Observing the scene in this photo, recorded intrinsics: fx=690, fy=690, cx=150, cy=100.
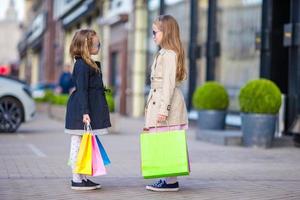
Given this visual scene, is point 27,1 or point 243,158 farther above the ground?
point 27,1

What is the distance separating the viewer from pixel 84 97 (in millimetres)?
7090

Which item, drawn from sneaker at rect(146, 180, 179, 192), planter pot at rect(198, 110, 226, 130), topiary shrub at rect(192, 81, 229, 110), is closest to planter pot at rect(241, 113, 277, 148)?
topiary shrub at rect(192, 81, 229, 110)

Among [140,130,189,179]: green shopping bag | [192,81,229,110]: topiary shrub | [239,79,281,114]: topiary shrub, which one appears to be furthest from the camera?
[192,81,229,110]: topiary shrub

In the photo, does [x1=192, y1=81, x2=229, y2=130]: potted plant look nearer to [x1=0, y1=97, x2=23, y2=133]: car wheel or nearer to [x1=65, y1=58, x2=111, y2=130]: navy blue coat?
[x1=0, y1=97, x2=23, y2=133]: car wheel

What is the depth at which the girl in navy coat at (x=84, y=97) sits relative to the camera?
23.4ft

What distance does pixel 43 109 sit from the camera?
89.0 feet

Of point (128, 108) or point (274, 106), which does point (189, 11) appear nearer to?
point (128, 108)

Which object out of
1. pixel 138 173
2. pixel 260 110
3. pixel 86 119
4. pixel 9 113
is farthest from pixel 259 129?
pixel 9 113

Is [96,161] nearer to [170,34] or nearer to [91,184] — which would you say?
[91,184]

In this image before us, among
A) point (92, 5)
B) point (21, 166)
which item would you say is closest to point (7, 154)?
point (21, 166)

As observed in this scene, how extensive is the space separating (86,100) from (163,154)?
97 cm

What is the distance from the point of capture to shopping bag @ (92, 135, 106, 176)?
708 cm

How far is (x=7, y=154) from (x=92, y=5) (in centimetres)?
2267

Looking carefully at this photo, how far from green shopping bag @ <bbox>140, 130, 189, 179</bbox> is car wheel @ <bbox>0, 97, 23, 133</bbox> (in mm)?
9250
